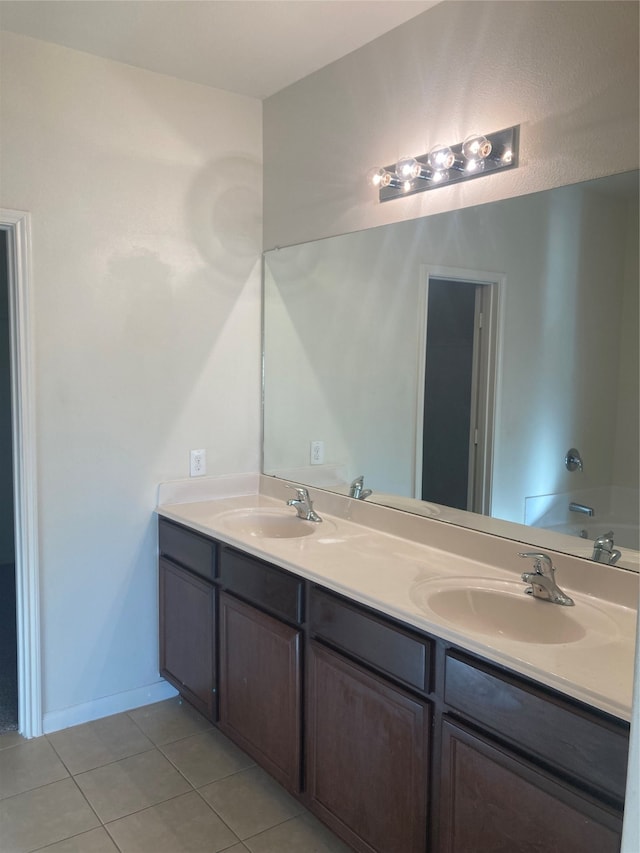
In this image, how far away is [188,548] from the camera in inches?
101

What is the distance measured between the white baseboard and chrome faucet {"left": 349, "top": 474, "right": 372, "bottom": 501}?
1.17 meters

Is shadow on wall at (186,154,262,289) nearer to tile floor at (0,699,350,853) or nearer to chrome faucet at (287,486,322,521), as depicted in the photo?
chrome faucet at (287,486,322,521)

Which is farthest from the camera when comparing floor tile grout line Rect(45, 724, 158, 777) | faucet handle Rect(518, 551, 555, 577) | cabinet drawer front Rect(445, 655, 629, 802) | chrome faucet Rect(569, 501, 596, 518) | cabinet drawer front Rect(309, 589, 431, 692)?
floor tile grout line Rect(45, 724, 158, 777)

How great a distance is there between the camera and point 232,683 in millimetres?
2336

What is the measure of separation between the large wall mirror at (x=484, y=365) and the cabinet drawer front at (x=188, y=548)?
565 mm

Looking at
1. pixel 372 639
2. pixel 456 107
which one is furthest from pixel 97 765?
pixel 456 107

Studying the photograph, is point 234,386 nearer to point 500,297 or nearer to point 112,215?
point 112,215

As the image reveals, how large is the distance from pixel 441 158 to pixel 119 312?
52.9 inches

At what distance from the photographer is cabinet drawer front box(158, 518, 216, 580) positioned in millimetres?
2430

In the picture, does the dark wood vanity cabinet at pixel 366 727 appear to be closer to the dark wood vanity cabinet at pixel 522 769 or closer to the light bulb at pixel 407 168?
the dark wood vanity cabinet at pixel 522 769

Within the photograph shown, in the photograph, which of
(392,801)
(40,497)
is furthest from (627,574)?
(40,497)

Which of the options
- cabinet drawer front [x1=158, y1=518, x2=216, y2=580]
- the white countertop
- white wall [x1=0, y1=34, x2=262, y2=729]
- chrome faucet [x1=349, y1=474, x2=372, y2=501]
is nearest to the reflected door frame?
the white countertop

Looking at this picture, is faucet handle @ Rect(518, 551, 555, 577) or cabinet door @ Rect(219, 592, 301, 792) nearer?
faucet handle @ Rect(518, 551, 555, 577)

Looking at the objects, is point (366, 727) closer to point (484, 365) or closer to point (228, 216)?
point (484, 365)
